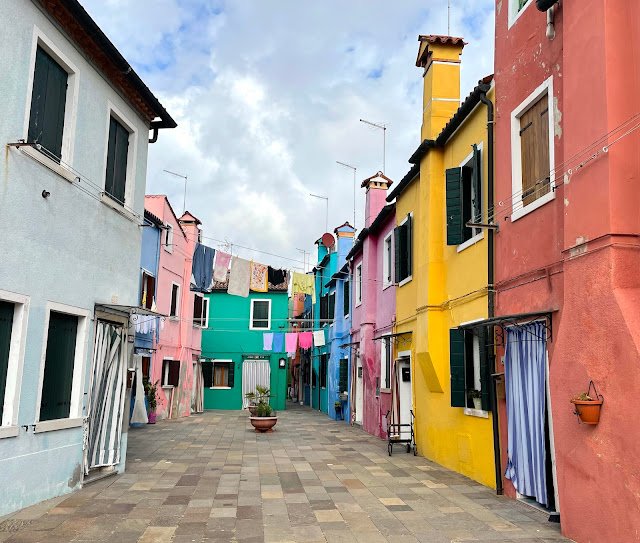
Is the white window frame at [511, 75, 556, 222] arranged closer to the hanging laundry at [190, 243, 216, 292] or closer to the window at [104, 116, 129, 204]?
the window at [104, 116, 129, 204]

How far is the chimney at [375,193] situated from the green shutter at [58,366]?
1206cm

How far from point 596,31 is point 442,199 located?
5.61 meters

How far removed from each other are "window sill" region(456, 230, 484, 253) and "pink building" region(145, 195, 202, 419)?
11.7 metres

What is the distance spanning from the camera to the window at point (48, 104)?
719cm

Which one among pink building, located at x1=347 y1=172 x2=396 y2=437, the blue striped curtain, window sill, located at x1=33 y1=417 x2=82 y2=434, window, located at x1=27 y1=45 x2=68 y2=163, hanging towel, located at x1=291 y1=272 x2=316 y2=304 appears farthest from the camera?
hanging towel, located at x1=291 y1=272 x2=316 y2=304

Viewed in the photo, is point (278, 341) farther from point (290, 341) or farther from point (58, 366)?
point (58, 366)

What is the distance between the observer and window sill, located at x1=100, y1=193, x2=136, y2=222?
8.85m

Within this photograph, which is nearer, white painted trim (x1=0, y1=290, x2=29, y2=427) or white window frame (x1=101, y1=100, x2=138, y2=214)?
white painted trim (x1=0, y1=290, x2=29, y2=427)

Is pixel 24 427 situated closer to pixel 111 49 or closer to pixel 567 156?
pixel 111 49

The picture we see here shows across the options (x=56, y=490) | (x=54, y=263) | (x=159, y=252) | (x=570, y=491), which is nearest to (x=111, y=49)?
(x=54, y=263)

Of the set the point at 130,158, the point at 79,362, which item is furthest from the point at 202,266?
the point at 79,362

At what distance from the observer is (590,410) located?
5.51 meters

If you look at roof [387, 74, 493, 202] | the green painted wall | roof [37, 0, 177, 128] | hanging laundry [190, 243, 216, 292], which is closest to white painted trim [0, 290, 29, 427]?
roof [37, 0, 177, 128]

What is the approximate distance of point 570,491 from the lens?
5984mm
